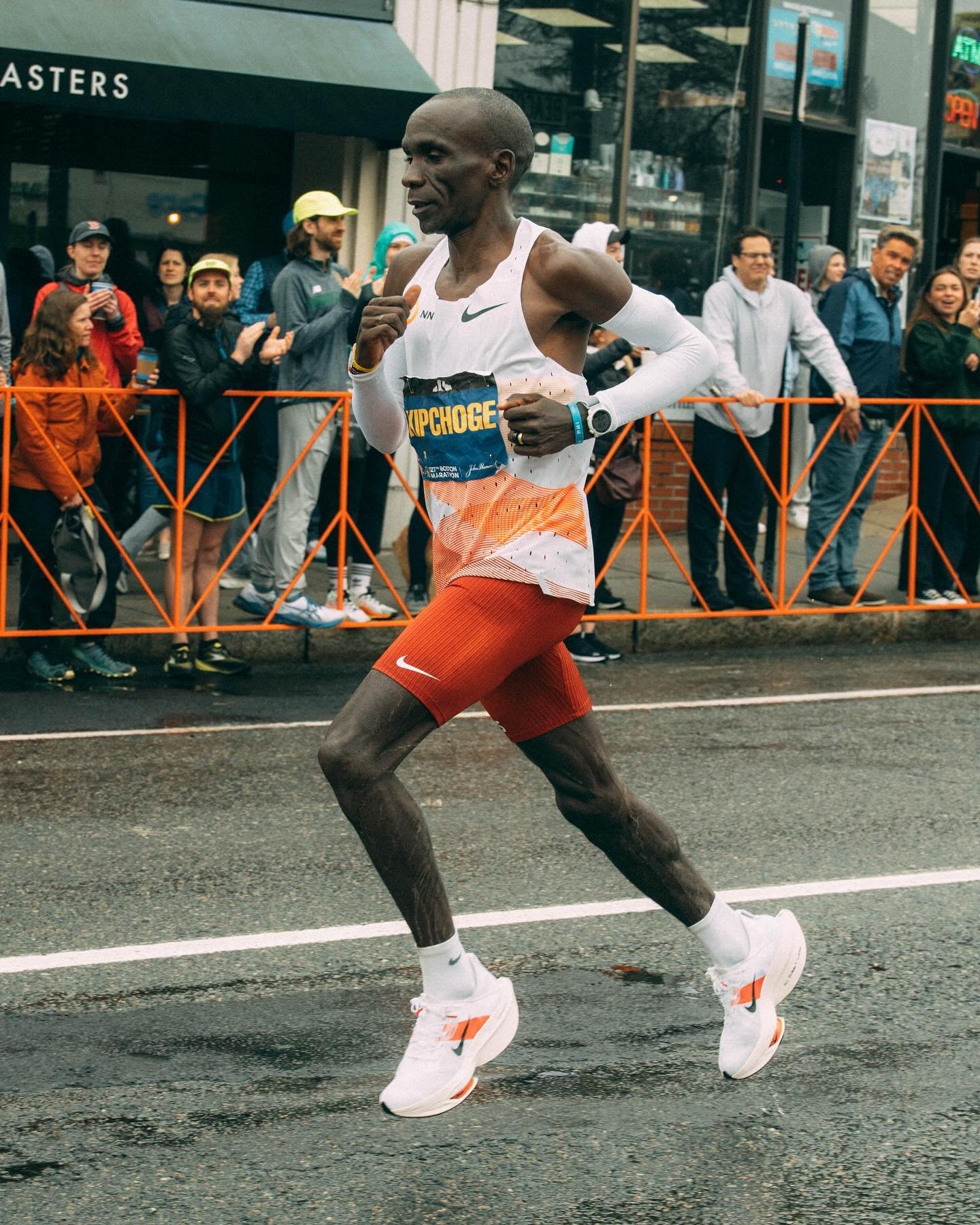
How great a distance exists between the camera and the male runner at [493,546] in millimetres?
3852

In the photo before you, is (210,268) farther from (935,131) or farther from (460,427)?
(935,131)

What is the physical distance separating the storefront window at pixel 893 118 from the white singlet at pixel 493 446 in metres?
13.6

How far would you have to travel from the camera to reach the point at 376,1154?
3.71 m

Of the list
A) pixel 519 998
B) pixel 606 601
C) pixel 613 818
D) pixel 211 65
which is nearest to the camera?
pixel 613 818

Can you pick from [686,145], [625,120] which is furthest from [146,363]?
[686,145]

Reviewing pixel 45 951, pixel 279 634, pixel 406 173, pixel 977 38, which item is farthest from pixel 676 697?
pixel 977 38

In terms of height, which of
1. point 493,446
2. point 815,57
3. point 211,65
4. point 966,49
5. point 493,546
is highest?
point 966,49

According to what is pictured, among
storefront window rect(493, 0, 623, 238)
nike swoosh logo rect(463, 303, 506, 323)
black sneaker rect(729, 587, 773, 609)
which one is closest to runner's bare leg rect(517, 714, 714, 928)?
nike swoosh logo rect(463, 303, 506, 323)

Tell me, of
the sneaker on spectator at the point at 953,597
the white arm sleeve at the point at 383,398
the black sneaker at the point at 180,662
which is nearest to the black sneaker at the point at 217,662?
the black sneaker at the point at 180,662

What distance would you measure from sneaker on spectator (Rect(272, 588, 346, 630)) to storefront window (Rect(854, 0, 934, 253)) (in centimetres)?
865

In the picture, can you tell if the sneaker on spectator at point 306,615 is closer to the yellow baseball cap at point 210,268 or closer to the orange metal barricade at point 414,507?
the orange metal barricade at point 414,507

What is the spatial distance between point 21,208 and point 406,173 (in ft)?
32.9

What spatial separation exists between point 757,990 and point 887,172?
14265mm

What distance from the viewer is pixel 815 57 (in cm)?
1645
